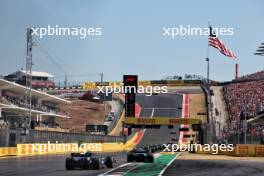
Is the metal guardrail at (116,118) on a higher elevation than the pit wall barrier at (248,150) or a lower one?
higher

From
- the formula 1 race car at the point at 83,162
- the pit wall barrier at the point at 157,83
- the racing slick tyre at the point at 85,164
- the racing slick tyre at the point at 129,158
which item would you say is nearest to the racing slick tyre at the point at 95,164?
the formula 1 race car at the point at 83,162

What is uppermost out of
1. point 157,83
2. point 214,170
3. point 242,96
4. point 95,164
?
point 157,83

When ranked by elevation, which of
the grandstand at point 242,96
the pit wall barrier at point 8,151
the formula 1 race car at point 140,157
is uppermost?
the grandstand at point 242,96

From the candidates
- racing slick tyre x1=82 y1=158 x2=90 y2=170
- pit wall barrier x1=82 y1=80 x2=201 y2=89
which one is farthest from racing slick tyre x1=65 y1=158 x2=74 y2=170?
pit wall barrier x1=82 y1=80 x2=201 y2=89

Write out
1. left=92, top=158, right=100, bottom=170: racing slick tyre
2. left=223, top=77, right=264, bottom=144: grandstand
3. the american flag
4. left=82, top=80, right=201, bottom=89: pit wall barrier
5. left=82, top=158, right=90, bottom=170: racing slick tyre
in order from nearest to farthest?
left=82, top=158, right=90, bottom=170: racing slick tyre, left=92, top=158, right=100, bottom=170: racing slick tyre, the american flag, left=223, top=77, right=264, bottom=144: grandstand, left=82, top=80, right=201, bottom=89: pit wall barrier

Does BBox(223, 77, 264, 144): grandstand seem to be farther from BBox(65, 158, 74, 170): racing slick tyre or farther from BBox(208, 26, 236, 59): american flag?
BBox(65, 158, 74, 170): racing slick tyre

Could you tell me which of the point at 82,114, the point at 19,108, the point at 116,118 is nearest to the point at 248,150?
the point at 19,108

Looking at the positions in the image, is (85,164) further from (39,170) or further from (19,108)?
(19,108)

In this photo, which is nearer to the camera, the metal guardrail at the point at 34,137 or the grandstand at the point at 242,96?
the metal guardrail at the point at 34,137

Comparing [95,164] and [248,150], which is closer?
[95,164]

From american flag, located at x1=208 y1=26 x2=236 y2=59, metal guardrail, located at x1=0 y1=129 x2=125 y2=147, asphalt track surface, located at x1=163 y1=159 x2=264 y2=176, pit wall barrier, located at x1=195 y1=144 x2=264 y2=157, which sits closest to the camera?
asphalt track surface, located at x1=163 y1=159 x2=264 y2=176

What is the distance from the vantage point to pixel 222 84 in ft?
452

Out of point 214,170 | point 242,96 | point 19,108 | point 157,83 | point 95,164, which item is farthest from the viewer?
point 157,83

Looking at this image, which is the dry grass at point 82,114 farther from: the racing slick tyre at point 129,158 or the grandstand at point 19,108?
the racing slick tyre at point 129,158
